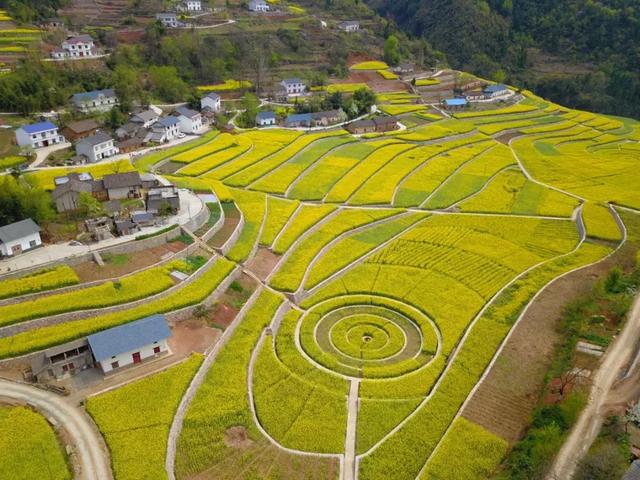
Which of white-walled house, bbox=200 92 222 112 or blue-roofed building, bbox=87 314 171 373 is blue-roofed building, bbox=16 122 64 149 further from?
blue-roofed building, bbox=87 314 171 373

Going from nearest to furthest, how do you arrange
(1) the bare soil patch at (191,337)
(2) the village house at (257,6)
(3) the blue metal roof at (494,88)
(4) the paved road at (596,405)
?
(4) the paved road at (596,405) → (1) the bare soil patch at (191,337) → (3) the blue metal roof at (494,88) → (2) the village house at (257,6)

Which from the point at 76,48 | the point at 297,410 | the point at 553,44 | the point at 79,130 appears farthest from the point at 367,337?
the point at 553,44

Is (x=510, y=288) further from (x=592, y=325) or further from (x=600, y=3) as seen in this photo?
(x=600, y=3)

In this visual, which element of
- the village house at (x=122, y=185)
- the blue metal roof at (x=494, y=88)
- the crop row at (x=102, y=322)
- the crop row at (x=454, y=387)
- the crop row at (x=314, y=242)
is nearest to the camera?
the crop row at (x=454, y=387)

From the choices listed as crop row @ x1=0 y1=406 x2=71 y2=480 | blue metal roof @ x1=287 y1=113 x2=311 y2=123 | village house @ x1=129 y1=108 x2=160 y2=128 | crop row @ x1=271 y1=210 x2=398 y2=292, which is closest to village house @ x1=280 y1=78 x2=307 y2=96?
blue metal roof @ x1=287 y1=113 x2=311 y2=123

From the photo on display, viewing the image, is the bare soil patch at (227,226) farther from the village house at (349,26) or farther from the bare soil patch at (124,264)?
the village house at (349,26)

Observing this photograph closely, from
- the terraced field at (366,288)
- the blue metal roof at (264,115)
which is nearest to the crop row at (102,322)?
the terraced field at (366,288)
